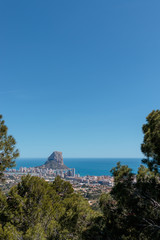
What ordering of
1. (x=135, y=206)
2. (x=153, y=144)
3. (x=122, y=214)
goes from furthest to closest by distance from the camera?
(x=122, y=214) < (x=135, y=206) < (x=153, y=144)

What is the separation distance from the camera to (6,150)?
7.43 metres

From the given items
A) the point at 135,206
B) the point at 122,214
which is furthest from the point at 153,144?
the point at 122,214

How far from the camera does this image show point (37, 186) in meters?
10.4

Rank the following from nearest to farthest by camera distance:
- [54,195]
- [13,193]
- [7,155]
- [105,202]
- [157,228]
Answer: [157,228]
[105,202]
[7,155]
[13,193]
[54,195]

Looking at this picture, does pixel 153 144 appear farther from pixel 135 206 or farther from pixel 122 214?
pixel 122 214

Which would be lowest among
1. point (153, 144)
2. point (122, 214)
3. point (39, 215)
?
point (39, 215)

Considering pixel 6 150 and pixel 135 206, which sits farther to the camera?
pixel 6 150

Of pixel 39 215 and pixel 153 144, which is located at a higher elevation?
pixel 153 144

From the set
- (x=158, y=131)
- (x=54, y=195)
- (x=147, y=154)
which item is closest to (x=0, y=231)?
(x=54, y=195)

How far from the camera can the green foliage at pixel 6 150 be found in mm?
7352

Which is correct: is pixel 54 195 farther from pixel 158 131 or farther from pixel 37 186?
pixel 158 131

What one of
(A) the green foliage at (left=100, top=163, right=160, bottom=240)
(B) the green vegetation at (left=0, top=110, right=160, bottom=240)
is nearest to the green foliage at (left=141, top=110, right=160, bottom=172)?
(B) the green vegetation at (left=0, top=110, right=160, bottom=240)

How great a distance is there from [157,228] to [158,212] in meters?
0.47

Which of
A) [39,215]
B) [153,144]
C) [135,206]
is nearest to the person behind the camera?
[153,144]
